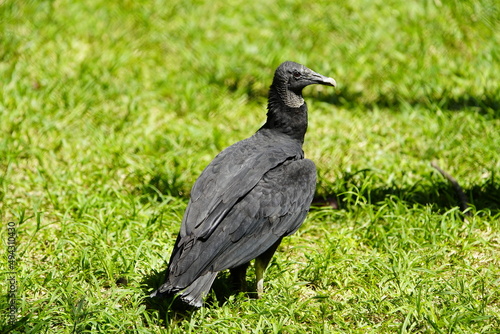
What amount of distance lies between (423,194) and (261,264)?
5.07 ft

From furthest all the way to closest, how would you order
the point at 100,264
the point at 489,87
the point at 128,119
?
the point at 489,87 → the point at 128,119 → the point at 100,264

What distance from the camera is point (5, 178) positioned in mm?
4383

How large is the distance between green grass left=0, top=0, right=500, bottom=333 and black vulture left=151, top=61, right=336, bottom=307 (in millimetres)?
264

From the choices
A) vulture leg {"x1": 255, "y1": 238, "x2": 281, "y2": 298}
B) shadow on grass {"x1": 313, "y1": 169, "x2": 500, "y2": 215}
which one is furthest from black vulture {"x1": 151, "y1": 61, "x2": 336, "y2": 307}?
shadow on grass {"x1": 313, "y1": 169, "x2": 500, "y2": 215}

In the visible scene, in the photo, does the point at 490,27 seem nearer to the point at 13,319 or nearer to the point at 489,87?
the point at 489,87

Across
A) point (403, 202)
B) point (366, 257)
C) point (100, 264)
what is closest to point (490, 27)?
point (403, 202)

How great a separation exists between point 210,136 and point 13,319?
2.49m

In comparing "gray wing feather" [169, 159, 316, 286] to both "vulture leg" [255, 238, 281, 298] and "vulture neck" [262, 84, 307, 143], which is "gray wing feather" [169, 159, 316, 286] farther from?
"vulture neck" [262, 84, 307, 143]

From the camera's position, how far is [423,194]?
425 centimetres

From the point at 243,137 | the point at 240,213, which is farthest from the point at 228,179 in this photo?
the point at 243,137

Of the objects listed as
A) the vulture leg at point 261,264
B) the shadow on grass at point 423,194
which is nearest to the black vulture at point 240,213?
the vulture leg at point 261,264

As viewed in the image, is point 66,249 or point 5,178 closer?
point 66,249

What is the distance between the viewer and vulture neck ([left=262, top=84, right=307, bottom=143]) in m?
3.71

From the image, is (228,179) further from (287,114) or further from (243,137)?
(243,137)
